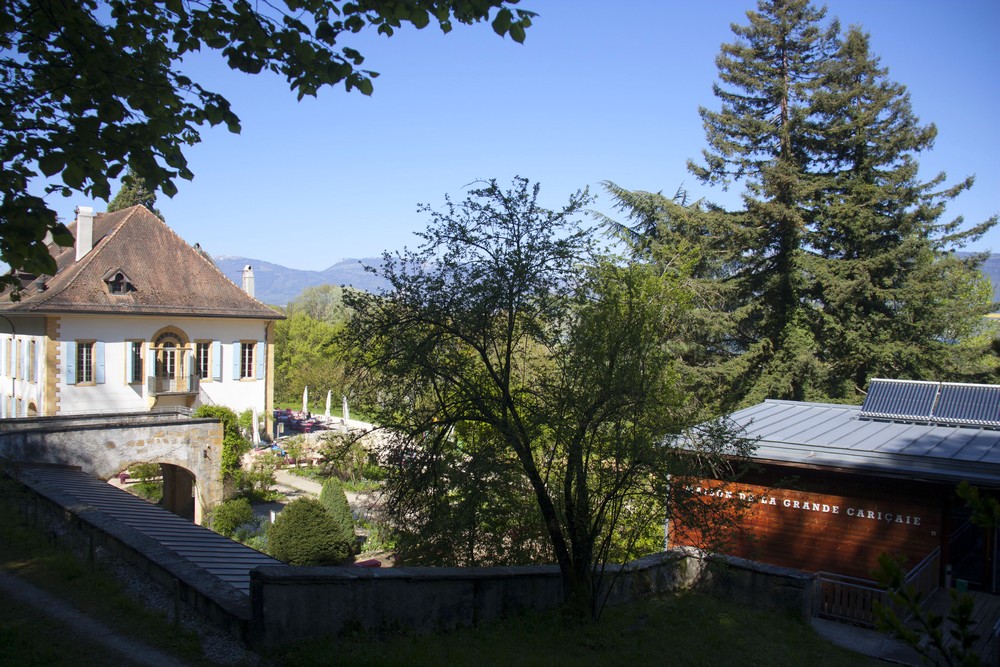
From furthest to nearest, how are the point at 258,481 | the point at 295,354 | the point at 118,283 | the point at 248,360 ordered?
the point at 295,354 < the point at 248,360 < the point at 118,283 < the point at 258,481

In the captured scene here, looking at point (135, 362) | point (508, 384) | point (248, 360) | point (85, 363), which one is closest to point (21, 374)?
point (85, 363)

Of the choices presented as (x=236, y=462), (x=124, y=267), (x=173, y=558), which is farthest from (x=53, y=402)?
(x=173, y=558)

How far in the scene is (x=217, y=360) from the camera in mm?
32000

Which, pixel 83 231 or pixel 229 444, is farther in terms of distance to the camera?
pixel 83 231

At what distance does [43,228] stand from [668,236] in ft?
79.2

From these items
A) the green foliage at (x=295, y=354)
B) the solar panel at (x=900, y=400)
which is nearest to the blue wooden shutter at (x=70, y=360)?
the green foliage at (x=295, y=354)

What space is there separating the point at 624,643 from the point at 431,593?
229 centimetres

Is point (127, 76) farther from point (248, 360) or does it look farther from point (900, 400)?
point (248, 360)

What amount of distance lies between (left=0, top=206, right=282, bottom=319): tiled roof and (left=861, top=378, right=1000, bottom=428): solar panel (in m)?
24.0

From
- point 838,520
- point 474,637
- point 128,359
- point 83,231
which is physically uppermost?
point 83,231

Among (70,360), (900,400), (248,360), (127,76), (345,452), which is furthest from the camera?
(248,360)

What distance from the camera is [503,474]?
8.13 m

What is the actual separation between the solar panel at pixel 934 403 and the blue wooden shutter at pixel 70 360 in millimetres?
27143

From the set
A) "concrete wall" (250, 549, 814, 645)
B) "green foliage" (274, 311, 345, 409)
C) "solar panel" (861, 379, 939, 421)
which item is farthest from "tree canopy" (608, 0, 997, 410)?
"green foliage" (274, 311, 345, 409)
